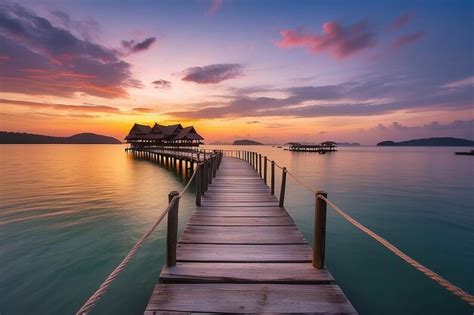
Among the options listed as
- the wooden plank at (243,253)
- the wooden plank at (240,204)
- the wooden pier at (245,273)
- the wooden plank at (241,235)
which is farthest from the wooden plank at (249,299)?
the wooden plank at (240,204)

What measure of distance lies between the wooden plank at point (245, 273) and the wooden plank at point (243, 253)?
17 cm

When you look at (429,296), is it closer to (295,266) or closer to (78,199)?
(295,266)

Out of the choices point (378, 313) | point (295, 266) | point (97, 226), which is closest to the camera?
point (295, 266)

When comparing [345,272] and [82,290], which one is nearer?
[82,290]

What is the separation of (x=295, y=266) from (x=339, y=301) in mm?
886

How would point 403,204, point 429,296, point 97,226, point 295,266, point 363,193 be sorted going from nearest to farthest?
point 295,266 → point 429,296 → point 97,226 → point 403,204 → point 363,193

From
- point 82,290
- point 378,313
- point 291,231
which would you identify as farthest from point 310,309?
point 82,290

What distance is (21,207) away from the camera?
520 inches

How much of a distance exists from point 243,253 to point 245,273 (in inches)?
28.5

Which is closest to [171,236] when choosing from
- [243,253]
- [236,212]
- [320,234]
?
[243,253]

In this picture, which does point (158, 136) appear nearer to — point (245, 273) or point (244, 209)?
point (244, 209)

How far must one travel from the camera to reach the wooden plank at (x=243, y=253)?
13.4ft

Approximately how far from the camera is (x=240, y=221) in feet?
20.1

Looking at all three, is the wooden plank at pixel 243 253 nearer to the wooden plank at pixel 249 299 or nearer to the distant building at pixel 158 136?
the wooden plank at pixel 249 299
